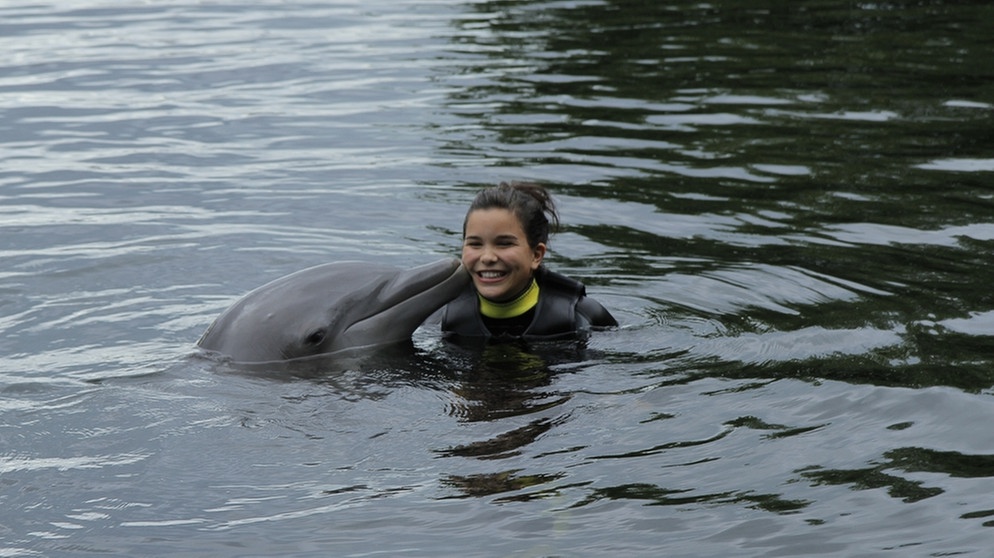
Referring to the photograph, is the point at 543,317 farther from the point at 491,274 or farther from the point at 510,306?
the point at 491,274

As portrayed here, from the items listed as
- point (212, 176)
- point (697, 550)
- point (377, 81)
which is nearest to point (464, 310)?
point (697, 550)

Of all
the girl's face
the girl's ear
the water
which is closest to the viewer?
the water

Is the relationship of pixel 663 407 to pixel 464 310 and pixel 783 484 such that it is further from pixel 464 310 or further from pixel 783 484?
pixel 464 310

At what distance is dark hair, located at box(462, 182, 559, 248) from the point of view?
7.52 m

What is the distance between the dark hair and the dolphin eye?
0.95 metres

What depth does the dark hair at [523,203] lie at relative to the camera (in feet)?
24.7

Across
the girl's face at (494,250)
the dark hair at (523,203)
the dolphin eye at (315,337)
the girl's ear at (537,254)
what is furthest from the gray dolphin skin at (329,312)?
the girl's ear at (537,254)

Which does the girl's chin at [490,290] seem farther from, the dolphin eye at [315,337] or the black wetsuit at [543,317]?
the dolphin eye at [315,337]

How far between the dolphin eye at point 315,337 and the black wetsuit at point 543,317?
2.86 feet

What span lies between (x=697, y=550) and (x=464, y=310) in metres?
3.06

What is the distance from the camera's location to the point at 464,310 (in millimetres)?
7836

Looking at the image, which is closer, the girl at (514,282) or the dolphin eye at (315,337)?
the dolphin eye at (315,337)

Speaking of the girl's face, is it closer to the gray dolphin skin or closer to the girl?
the girl

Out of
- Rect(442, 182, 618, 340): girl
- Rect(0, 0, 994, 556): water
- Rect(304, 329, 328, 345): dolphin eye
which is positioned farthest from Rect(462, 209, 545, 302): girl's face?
Rect(304, 329, 328, 345): dolphin eye
